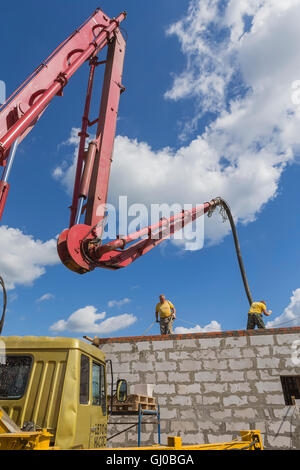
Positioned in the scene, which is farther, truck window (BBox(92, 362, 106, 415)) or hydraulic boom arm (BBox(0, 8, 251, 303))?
hydraulic boom arm (BBox(0, 8, 251, 303))

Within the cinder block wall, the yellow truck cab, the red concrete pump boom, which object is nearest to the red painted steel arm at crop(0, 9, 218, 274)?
the red concrete pump boom

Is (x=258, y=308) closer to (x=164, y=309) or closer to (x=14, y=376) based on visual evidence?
(x=164, y=309)

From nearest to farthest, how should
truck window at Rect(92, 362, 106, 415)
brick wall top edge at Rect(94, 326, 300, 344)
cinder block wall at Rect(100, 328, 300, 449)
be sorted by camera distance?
truck window at Rect(92, 362, 106, 415) → cinder block wall at Rect(100, 328, 300, 449) → brick wall top edge at Rect(94, 326, 300, 344)

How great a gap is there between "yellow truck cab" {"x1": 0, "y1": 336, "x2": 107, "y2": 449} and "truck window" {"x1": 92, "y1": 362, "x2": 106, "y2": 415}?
→ 0.12 meters

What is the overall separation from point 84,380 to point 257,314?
7.60 m

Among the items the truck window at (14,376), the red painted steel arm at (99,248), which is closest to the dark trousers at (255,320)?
the red painted steel arm at (99,248)

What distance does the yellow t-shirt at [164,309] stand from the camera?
33.9 ft

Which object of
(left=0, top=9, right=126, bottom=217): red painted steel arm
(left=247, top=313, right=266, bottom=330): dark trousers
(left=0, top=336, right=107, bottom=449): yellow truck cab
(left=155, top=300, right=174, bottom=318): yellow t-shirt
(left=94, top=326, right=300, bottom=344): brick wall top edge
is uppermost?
(left=0, top=9, right=126, bottom=217): red painted steel arm

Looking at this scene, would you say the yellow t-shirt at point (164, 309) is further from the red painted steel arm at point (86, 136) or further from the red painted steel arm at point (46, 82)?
the red painted steel arm at point (46, 82)

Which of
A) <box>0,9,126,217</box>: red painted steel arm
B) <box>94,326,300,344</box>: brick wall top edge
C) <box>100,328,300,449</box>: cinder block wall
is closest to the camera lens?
<box>0,9,126,217</box>: red painted steel arm

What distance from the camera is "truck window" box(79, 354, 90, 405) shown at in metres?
3.96

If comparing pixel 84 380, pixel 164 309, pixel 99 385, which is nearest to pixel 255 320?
pixel 164 309

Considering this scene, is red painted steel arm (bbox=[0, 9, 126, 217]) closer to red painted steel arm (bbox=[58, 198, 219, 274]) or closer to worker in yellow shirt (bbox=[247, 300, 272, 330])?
red painted steel arm (bbox=[58, 198, 219, 274])

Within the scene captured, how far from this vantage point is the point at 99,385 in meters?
4.66
